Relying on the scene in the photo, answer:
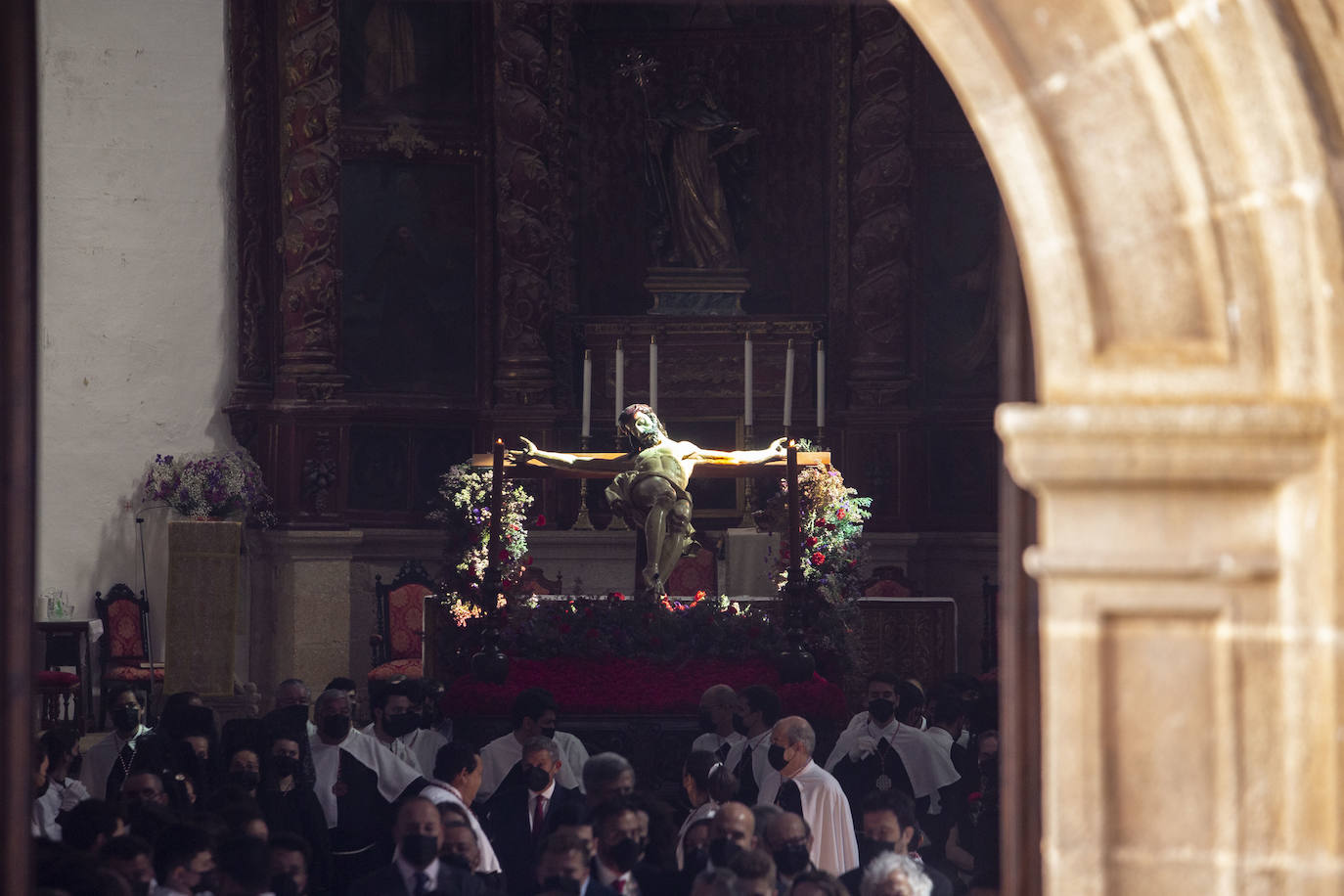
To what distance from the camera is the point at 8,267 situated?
339 cm

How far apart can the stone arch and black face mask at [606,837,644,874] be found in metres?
2.89

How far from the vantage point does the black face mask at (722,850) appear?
18.6 ft

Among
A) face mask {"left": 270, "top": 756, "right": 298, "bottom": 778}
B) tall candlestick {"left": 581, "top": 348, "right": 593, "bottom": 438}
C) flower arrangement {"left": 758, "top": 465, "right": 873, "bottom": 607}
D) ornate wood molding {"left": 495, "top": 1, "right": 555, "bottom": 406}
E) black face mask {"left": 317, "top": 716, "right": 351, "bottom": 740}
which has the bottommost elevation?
face mask {"left": 270, "top": 756, "right": 298, "bottom": 778}

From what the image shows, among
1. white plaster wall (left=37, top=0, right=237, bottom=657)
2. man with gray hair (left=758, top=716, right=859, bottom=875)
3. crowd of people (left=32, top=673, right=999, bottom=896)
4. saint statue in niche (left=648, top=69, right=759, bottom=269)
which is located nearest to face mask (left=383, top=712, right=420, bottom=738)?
crowd of people (left=32, top=673, right=999, bottom=896)

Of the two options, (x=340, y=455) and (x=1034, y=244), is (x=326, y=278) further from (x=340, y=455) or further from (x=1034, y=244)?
(x=1034, y=244)

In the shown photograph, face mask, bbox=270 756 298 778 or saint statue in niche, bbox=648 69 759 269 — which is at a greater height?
saint statue in niche, bbox=648 69 759 269

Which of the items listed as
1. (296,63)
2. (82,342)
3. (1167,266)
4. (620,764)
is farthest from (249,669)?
(1167,266)

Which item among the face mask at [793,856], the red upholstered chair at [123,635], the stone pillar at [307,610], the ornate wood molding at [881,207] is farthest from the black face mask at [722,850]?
the ornate wood molding at [881,207]

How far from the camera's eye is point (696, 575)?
496 inches

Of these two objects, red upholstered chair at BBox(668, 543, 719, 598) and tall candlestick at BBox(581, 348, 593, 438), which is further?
red upholstered chair at BBox(668, 543, 719, 598)

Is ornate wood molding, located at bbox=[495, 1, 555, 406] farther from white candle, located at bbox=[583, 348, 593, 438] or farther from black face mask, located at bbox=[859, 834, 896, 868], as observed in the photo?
black face mask, located at bbox=[859, 834, 896, 868]

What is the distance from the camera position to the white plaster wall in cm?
1344

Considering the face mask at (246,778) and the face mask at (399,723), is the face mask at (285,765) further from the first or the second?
the face mask at (399,723)

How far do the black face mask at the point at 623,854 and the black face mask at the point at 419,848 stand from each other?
56 cm
